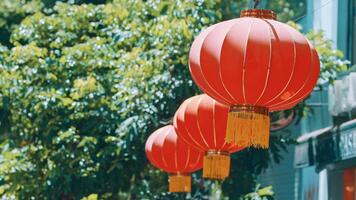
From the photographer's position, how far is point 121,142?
13.2 meters

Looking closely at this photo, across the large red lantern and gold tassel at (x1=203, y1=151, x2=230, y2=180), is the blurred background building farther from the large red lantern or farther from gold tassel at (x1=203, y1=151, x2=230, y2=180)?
the large red lantern

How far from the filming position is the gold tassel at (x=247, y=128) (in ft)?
25.2

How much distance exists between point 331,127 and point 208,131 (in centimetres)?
334

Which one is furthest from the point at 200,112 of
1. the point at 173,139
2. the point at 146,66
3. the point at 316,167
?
the point at 316,167

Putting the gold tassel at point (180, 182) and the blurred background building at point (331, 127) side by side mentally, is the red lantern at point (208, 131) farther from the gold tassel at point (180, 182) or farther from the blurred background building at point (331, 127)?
the blurred background building at point (331, 127)

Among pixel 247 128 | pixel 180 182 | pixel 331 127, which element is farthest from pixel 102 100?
pixel 247 128

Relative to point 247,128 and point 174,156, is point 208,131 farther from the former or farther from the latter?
point 247,128

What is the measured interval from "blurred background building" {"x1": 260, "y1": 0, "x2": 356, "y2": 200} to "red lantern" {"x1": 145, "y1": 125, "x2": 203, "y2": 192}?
1.53m

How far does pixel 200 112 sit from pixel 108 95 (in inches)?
162

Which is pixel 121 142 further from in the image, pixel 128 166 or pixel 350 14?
pixel 350 14

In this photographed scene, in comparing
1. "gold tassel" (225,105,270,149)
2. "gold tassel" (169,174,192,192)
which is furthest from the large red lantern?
"gold tassel" (169,174,192,192)

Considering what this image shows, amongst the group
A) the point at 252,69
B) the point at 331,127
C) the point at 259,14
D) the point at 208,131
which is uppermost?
the point at 259,14

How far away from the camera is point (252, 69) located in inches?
300

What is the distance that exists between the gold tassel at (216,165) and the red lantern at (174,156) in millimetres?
1775
